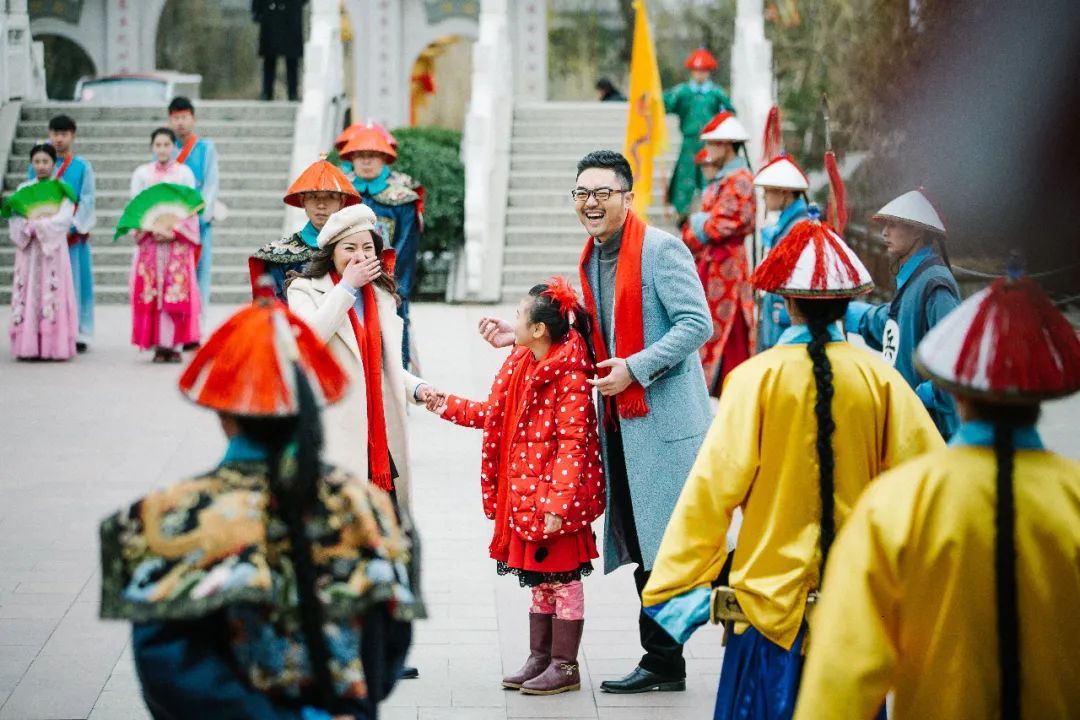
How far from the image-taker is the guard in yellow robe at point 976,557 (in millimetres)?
2869

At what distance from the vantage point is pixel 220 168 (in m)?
18.1

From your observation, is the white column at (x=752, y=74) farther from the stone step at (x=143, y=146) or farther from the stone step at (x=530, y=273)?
the stone step at (x=143, y=146)

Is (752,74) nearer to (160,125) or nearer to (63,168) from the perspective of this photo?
(160,125)

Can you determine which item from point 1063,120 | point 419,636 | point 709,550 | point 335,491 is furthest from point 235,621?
point 1063,120

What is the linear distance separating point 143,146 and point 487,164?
4451 mm

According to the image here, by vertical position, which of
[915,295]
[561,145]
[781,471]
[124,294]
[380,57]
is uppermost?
[380,57]

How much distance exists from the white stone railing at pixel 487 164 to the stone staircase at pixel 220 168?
2.32 meters

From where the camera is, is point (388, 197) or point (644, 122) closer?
point (388, 197)

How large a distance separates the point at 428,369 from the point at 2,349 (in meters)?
3.86

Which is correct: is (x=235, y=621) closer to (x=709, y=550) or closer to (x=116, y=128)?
(x=709, y=550)

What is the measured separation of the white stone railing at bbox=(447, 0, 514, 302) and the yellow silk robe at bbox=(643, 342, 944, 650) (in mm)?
12088

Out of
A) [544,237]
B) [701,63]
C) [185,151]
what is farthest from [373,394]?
[544,237]

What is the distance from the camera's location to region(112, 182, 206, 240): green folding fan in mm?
12195

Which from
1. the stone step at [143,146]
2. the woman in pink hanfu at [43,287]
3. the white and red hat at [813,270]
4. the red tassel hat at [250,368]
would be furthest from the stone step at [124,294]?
the red tassel hat at [250,368]
